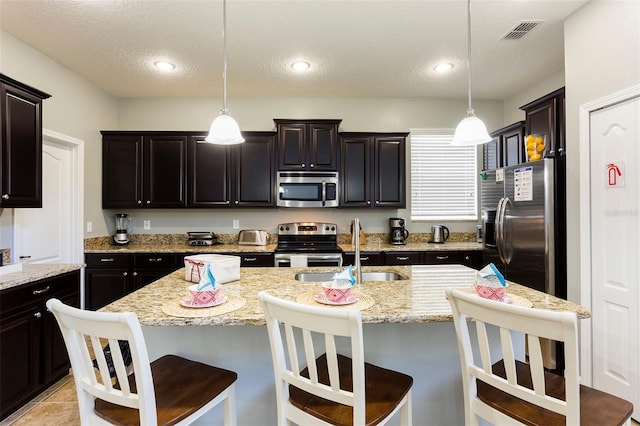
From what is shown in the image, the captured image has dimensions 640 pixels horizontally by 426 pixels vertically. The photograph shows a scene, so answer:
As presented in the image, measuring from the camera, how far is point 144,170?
401 cm

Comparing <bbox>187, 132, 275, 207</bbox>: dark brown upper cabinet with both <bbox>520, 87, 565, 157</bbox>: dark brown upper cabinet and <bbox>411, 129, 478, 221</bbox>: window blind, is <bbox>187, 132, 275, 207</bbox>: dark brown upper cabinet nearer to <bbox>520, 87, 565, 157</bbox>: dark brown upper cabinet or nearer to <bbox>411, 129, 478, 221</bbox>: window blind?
<bbox>411, 129, 478, 221</bbox>: window blind

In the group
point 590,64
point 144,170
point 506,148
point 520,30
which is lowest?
point 144,170

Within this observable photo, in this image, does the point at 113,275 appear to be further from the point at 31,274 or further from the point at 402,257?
the point at 402,257

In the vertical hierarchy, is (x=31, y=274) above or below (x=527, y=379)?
above

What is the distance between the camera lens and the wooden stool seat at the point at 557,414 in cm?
110

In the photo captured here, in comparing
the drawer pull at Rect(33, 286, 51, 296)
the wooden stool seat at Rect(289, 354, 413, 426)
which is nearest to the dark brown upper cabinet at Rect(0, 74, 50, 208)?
the drawer pull at Rect(33, 286, 51, 296)

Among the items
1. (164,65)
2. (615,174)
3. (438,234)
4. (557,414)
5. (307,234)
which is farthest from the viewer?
(438,234)

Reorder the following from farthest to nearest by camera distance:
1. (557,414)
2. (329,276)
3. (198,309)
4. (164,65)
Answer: (164,65) → (329,276) → (198,309) → (557,414)

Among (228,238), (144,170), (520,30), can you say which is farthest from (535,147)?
(144,170)

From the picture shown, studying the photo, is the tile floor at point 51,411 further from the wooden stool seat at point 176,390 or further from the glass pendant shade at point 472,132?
the glass pendant shade at point 472,132

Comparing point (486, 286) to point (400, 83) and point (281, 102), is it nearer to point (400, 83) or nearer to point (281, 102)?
point (400, 83)

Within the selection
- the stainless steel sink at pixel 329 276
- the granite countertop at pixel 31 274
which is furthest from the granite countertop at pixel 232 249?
the stainless steel sink at pixel 329 276

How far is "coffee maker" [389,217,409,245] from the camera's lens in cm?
421

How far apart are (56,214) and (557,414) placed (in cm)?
425
